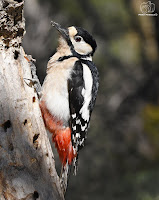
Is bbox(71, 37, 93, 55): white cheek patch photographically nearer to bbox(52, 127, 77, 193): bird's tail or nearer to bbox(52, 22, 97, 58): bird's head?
bbox(52, 22, 97, 58): bird's head

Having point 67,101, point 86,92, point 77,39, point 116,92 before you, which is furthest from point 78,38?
point 116,92

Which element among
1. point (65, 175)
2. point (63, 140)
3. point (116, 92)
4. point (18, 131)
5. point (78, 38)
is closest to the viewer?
point (18, 131)

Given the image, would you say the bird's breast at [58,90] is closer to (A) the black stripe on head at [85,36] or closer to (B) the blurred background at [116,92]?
(A) the black stripe on head at [85,36]

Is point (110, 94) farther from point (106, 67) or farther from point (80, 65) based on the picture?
point (80, 65)

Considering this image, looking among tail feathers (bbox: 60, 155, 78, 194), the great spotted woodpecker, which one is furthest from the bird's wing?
tail feathers (bbox: 60, 155, 78, 194)

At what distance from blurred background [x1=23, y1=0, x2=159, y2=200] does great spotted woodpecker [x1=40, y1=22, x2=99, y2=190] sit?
171cm

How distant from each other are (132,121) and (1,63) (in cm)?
468

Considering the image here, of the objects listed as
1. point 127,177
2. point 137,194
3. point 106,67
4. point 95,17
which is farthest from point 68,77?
point 95,17

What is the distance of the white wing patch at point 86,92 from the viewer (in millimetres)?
3424

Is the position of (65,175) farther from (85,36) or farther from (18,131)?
(85,36)

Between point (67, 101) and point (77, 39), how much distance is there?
2.33ft

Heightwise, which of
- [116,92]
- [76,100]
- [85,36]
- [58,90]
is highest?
[85,36]

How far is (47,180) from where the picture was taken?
8.75ft

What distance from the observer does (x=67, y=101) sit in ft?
11.0
